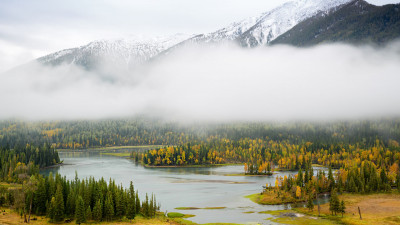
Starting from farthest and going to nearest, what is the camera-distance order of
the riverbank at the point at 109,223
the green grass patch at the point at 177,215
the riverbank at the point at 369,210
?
the green grass patch at the point at 177,215 < the riverbank at the point at 369,210 < the riverbank at the point at 109,223

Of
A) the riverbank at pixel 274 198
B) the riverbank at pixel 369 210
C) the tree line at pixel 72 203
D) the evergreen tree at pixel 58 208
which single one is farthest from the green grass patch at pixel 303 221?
the evergreen tree at pixel 58 208

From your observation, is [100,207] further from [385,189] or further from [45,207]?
[385,189]

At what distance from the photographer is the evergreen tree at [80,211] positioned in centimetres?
8825

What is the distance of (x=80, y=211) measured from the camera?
291ft

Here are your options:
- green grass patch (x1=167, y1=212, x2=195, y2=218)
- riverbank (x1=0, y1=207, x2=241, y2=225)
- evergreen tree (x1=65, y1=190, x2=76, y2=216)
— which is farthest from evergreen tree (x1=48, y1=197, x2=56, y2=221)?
green grass patch (x1=167, y1=212, x2=195, y2=218)

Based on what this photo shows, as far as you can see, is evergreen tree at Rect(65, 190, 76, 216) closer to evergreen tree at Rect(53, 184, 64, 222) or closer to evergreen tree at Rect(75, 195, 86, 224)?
evergreen tree at Rect(53, 184, 64, 222)

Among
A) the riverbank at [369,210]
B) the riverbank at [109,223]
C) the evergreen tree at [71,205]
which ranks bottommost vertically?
the riverbank at [369,210]

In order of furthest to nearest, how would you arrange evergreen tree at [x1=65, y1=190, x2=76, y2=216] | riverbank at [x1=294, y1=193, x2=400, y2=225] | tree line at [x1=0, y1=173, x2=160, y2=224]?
riverbank at [x1=294, y1=193, x2=400, y2=225] < evergreen tree at [x1=65, y1=190, x2=76, y2=216] < tree line at [x1=0, y1=173, x2=160, y2=224]

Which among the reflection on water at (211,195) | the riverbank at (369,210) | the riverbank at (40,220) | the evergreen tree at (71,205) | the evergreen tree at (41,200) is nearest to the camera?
the riverbank at (40,220)

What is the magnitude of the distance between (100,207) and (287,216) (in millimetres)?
54455

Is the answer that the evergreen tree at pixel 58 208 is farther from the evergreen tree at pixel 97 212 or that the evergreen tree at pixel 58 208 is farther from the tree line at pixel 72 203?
the evergreen tree at pixel 97 212

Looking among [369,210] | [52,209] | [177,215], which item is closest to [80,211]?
[52,209]

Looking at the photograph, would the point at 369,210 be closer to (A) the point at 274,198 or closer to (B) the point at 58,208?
(A) the point at 274,198

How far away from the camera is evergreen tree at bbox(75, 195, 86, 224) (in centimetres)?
8825
